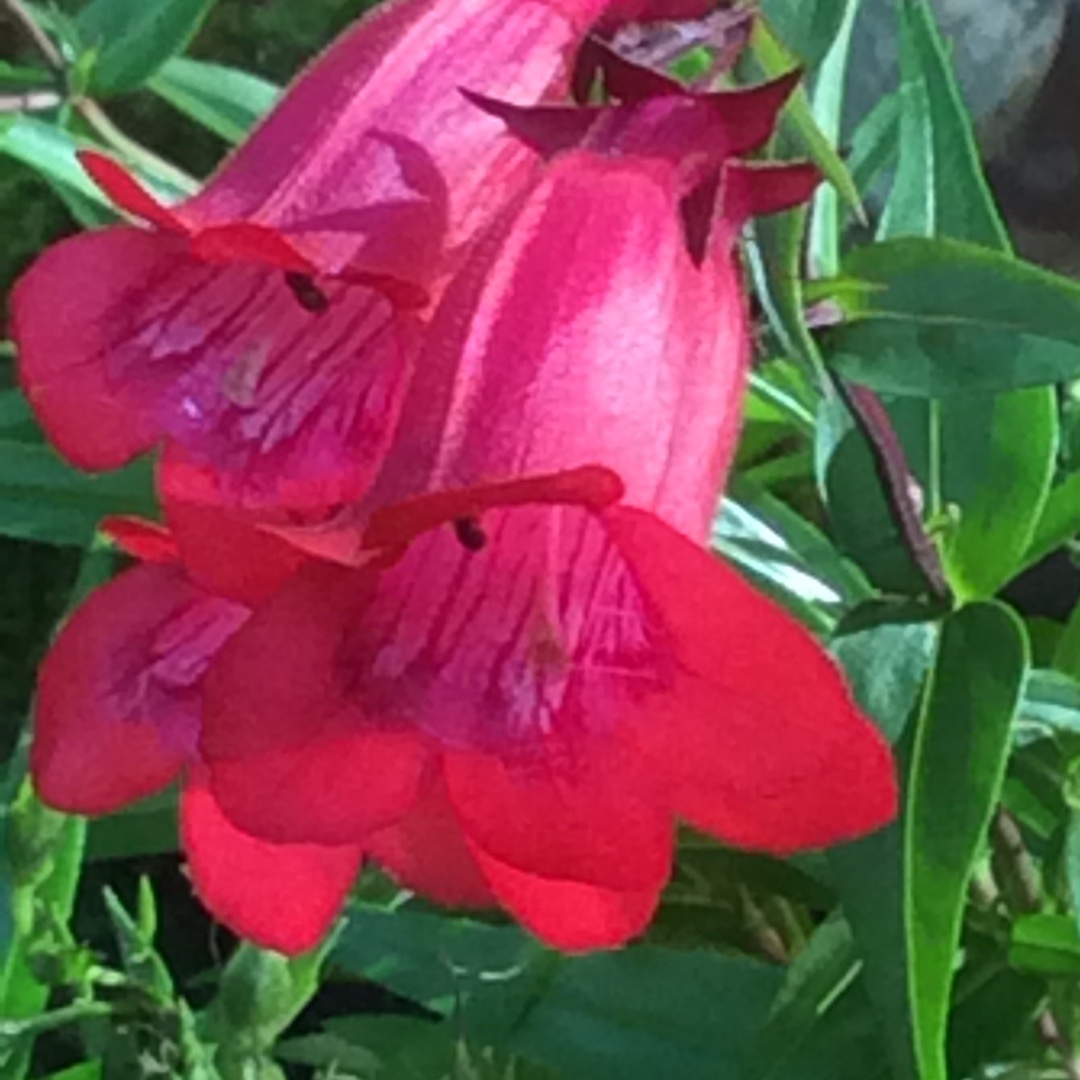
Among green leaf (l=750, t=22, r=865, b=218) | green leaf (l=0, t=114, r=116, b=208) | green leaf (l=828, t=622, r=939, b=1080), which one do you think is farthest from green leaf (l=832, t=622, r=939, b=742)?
green leaf (l=0, t=114, r=116, b=208)

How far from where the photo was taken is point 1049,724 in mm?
548

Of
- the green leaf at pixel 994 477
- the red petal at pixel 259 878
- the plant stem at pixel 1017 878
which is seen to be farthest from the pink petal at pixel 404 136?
the plant stem at pixel 1017 878

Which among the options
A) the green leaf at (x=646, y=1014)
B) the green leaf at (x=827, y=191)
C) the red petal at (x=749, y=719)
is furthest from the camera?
the green leaf at (x=646, y=1014)

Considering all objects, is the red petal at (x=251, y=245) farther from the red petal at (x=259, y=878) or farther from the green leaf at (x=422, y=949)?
the green leaf at (x=422, y=949)

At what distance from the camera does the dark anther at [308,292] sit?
336 mm

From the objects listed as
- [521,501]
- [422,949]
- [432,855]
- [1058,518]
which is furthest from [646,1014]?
[521,501]

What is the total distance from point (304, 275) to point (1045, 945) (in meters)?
0.32

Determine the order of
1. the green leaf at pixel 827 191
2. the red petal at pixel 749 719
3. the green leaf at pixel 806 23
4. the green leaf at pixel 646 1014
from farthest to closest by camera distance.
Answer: the green leaf at pixel 646 1014, the green leaf at pixel 827 191, the green leaf at pixel 806 23, the red petal at pixel 749 719

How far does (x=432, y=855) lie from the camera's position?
38 cm

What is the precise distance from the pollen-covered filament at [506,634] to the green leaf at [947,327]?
11 centimetres

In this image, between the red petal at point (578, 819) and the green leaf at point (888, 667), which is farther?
the green leaf at point (888, 667)

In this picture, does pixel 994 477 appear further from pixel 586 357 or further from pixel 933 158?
pixel 586 357

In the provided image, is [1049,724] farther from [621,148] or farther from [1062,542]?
[621,148]

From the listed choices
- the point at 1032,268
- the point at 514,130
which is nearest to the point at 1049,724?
the point at 1032,268
